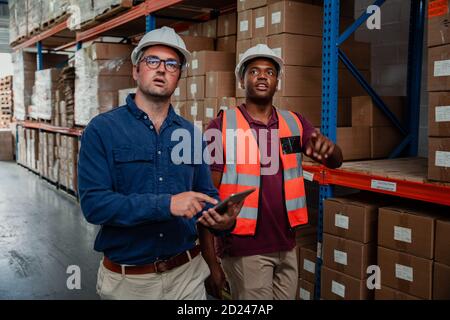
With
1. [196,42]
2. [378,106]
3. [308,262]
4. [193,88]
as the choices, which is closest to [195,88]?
[193,88]

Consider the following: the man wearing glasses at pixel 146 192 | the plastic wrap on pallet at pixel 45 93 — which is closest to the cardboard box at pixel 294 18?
the man wearing glasses at pixel 146 192

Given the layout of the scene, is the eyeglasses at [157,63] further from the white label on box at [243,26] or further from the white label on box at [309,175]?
the white label on box at [243,26]

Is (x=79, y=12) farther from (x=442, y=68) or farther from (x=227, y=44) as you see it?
(x=442, y=68)

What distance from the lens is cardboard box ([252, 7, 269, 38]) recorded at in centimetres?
368

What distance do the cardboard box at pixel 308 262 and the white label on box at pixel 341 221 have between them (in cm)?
44

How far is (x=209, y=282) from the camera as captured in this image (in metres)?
2.38

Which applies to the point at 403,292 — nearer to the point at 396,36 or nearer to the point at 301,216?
the point at 301,216

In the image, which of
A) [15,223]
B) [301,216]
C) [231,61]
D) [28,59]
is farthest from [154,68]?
[28,59]

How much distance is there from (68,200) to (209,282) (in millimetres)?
6395

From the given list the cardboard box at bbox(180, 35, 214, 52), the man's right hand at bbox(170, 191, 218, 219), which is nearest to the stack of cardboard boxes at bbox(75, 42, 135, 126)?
the cardboard box at bbox(180, 35, 214, 52)

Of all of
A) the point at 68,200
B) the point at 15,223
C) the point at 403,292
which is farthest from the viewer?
the point at 68,200

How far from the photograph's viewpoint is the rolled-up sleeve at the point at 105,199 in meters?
1.75

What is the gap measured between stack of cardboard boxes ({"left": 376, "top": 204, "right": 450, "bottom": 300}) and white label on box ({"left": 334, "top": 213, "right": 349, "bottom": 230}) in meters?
0.25

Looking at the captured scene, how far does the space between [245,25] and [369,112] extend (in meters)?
1.23
